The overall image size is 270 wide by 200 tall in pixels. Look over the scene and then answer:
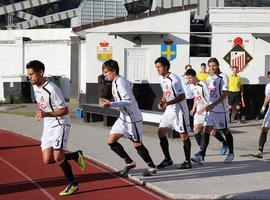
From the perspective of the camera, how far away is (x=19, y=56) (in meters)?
31.4

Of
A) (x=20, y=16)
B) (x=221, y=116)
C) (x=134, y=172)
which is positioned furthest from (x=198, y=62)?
(x=20, y=16)

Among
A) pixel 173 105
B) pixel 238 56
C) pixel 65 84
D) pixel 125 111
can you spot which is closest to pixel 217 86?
pixel 173 105

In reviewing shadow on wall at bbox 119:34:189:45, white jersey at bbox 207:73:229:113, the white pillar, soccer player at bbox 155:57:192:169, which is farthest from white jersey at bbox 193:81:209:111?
the white pillar

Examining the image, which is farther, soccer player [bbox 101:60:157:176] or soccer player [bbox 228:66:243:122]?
soccer player [bbox 228:66:243:122]

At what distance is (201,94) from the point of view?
11.3 meters

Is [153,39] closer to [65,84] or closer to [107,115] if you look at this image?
[107,115]

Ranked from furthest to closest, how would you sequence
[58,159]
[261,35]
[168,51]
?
[168,51] < [261,35] < [58,159]

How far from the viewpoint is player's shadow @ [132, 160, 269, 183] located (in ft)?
31.1

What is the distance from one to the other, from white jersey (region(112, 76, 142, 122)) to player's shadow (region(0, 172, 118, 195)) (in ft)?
3.70

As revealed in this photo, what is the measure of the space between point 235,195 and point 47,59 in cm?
2402

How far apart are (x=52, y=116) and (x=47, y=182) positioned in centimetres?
157

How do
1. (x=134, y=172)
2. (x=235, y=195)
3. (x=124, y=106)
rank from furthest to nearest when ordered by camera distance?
1. (x=134, y=172)
2. (x=124, y=106)
3. (x=235, y=195)

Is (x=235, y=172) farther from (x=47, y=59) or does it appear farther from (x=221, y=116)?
(x=47, y=59)

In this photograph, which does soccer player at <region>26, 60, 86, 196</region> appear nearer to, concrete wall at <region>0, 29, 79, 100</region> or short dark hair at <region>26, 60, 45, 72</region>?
short dark hair at <region>26, 60, 45, 72</region>
